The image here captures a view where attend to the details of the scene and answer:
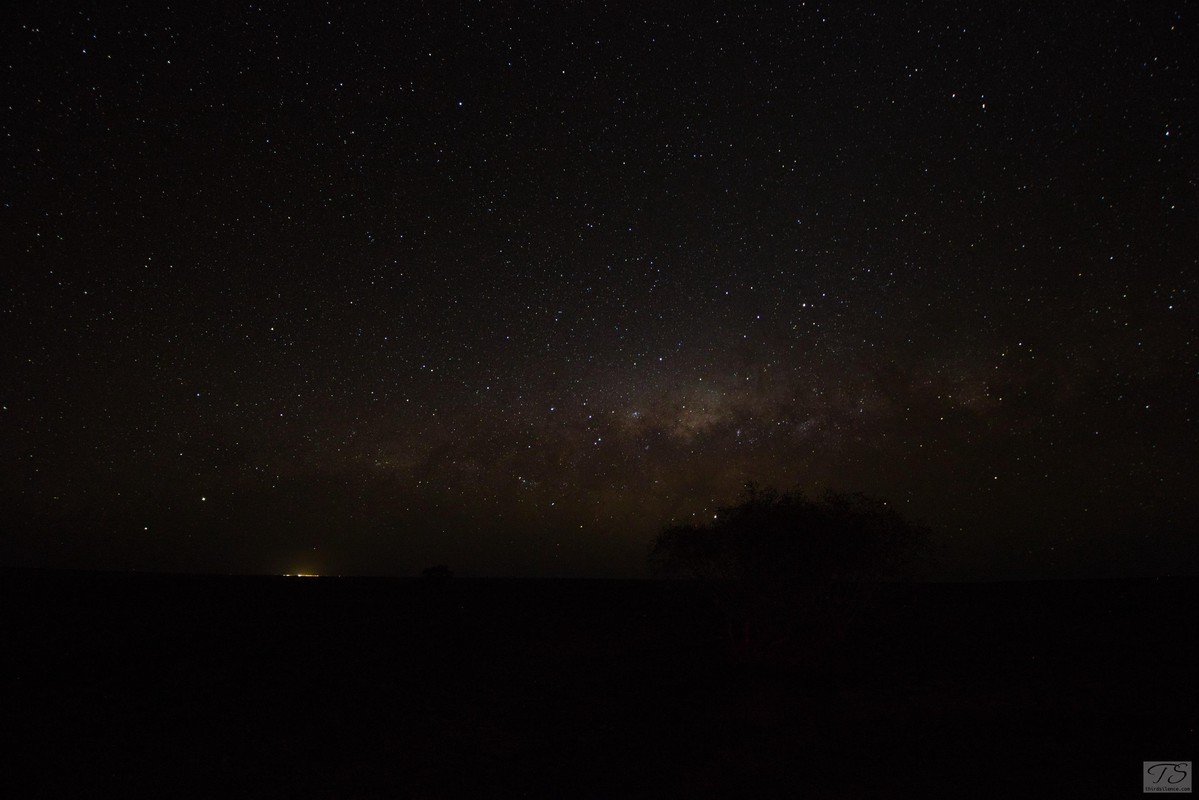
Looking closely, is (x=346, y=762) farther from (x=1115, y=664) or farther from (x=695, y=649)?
(x=1115, y=664)

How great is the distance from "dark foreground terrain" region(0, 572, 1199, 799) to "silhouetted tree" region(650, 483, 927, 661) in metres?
1.19

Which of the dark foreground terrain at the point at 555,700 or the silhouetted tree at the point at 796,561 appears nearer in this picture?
the dark foreground terrain at the point at 555,700

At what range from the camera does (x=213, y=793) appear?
1113 centimetres

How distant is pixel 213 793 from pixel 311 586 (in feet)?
62.6

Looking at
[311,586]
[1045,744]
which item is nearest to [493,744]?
[1045,744]

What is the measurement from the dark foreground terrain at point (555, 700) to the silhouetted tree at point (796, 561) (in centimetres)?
119

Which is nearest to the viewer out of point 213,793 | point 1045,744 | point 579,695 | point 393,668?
point 213,793

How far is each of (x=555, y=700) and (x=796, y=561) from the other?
7235mm

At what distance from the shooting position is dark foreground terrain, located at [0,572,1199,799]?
1145cm

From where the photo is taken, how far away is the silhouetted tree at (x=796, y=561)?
17516 mm

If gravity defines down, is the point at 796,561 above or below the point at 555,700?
above

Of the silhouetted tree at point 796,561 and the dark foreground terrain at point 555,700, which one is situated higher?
the silhouetted tree at point 796,561

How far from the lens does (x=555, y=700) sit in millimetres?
16719

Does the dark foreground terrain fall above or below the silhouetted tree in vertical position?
below
